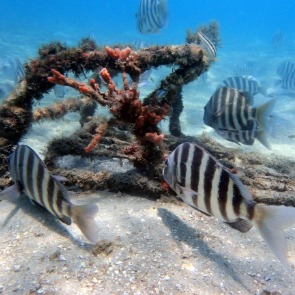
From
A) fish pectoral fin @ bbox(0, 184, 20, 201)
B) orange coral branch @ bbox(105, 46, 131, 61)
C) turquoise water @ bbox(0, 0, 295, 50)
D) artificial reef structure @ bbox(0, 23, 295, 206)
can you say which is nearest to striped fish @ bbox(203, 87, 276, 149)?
artificial reef structure @ bbox(0, 23, 295, 206)

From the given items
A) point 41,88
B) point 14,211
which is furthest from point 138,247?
point 41,88

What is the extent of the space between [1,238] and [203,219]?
7.03 ft

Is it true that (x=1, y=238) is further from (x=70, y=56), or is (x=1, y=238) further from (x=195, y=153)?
(x=70, y=56)

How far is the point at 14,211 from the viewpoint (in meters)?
3.52

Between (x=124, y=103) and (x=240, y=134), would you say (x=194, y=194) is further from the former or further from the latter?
(x=240, y=134)

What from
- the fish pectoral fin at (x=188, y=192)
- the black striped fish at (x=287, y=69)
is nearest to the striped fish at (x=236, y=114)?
the fish pectoral fin at (x=188, y=192)

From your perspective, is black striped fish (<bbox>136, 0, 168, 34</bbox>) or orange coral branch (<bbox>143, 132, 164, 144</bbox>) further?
black striped fish (<bbox>136, 0, 168, 34</bbox>)

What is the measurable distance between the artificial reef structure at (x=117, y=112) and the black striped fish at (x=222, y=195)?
0.87 meters

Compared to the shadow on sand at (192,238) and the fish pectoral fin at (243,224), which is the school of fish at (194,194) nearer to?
the fish pectoral fin at (243,224)

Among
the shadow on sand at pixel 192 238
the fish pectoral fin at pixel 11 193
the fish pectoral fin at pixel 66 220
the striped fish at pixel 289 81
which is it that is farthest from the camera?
the striped fish at pixel 289 81

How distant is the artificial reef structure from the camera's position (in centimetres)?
354

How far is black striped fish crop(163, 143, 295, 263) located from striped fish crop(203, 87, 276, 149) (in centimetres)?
205

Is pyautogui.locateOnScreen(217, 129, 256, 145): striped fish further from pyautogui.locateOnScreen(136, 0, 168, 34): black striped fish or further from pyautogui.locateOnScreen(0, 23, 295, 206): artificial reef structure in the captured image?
pyautogui.locateOnScreen(136, 0, 168, 34): black striped fish

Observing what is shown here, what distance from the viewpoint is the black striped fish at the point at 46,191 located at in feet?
8.63
